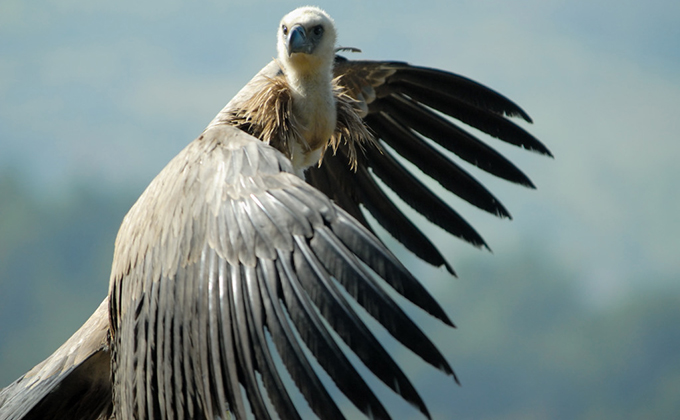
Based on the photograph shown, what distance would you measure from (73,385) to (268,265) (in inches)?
58.7

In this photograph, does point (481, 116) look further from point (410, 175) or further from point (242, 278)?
point (242, 278)

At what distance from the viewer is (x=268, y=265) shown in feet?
7.49

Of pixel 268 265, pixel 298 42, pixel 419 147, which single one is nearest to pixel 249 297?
pixel 268 265

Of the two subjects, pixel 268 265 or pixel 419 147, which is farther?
pixel 419 147

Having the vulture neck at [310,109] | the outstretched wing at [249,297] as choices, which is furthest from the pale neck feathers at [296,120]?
the outstretched wing at [249,297]

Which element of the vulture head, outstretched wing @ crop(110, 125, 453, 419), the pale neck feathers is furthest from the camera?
the vulture head

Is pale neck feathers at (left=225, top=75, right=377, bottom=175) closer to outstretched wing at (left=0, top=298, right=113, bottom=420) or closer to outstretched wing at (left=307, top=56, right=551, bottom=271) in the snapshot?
outstretched wing at (left=307, top=56, right=551, bottom=271)

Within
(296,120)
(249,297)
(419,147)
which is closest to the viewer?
(249,297)

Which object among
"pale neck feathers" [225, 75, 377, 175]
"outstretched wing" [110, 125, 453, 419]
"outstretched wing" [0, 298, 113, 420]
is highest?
"pale neck feathers" [225, 75, 377, 175]

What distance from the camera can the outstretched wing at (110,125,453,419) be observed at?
211cm

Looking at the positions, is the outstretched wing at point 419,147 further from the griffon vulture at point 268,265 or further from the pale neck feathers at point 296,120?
the pale neck feathers at point 296,120

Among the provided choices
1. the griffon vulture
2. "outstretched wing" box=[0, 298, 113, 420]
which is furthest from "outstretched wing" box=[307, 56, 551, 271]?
"outstretched wing" box=[0, 298, 113, 420]

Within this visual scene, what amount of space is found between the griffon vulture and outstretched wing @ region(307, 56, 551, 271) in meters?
0.01

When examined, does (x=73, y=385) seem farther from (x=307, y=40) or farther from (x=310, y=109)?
(x=307, y=40)
